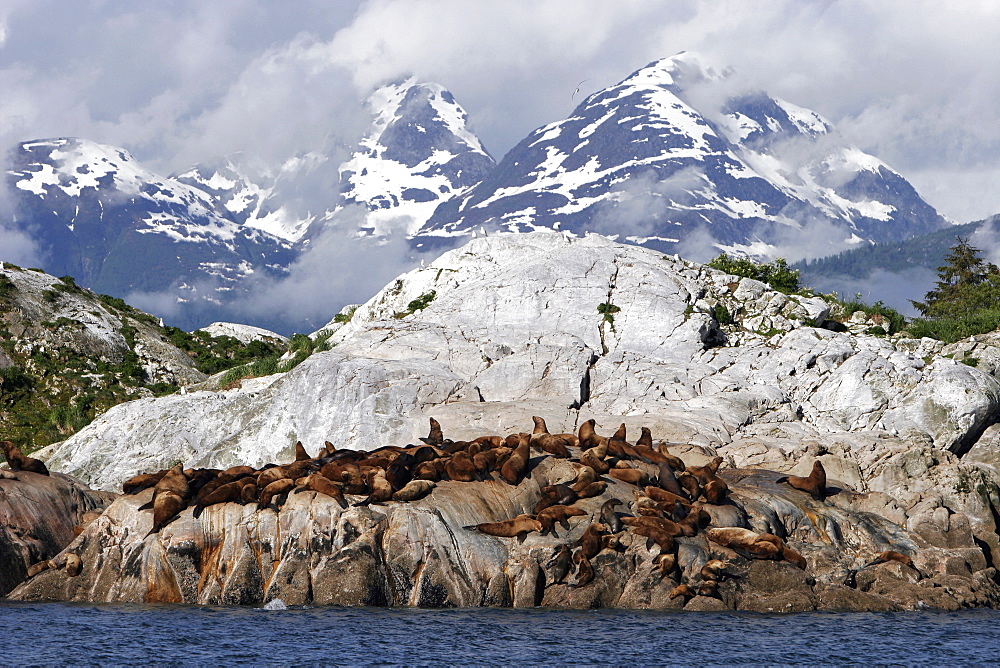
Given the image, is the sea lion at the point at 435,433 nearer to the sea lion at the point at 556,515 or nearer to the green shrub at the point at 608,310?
the sea lion at the point at 556,515

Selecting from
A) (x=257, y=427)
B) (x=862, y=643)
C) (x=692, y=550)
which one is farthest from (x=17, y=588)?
(x=862, y=643)

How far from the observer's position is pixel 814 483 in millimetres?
32406

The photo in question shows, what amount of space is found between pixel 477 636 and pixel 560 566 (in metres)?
4.48

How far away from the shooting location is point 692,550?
2819cm

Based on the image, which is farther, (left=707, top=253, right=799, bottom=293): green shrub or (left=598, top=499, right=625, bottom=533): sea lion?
(left=707, top=253, right=799, bottom=293): green shrub

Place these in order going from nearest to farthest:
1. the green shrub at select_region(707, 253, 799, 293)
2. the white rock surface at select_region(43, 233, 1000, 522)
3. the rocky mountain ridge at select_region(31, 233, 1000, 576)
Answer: the rocky mountain ridge at select_region(31, 233, 1000, 576) < the white rock surface at select_region(43, 233, 1000, 522) < the green shrub at select_region(707, 253, 799, 293)

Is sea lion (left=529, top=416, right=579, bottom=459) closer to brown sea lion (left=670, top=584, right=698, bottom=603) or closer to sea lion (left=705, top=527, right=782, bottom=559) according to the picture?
sea lion (left=705, top=527, right=782, bottom=559)

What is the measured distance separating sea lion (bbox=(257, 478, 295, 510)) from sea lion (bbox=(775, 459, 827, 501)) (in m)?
15.5

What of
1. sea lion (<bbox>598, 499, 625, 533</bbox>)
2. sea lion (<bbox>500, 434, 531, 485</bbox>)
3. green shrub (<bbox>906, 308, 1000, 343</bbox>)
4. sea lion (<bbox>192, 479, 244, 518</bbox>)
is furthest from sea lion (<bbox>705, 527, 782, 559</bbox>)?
green shrub (<bbox>906, 308, 1000, 343</bbox>)

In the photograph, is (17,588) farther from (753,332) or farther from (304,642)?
(753,332)

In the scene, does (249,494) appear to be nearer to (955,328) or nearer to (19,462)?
(19,462)

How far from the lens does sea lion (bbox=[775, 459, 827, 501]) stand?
32.3m

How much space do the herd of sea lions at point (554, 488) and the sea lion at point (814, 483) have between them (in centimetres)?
3

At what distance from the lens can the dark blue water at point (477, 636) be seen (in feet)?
73.3
